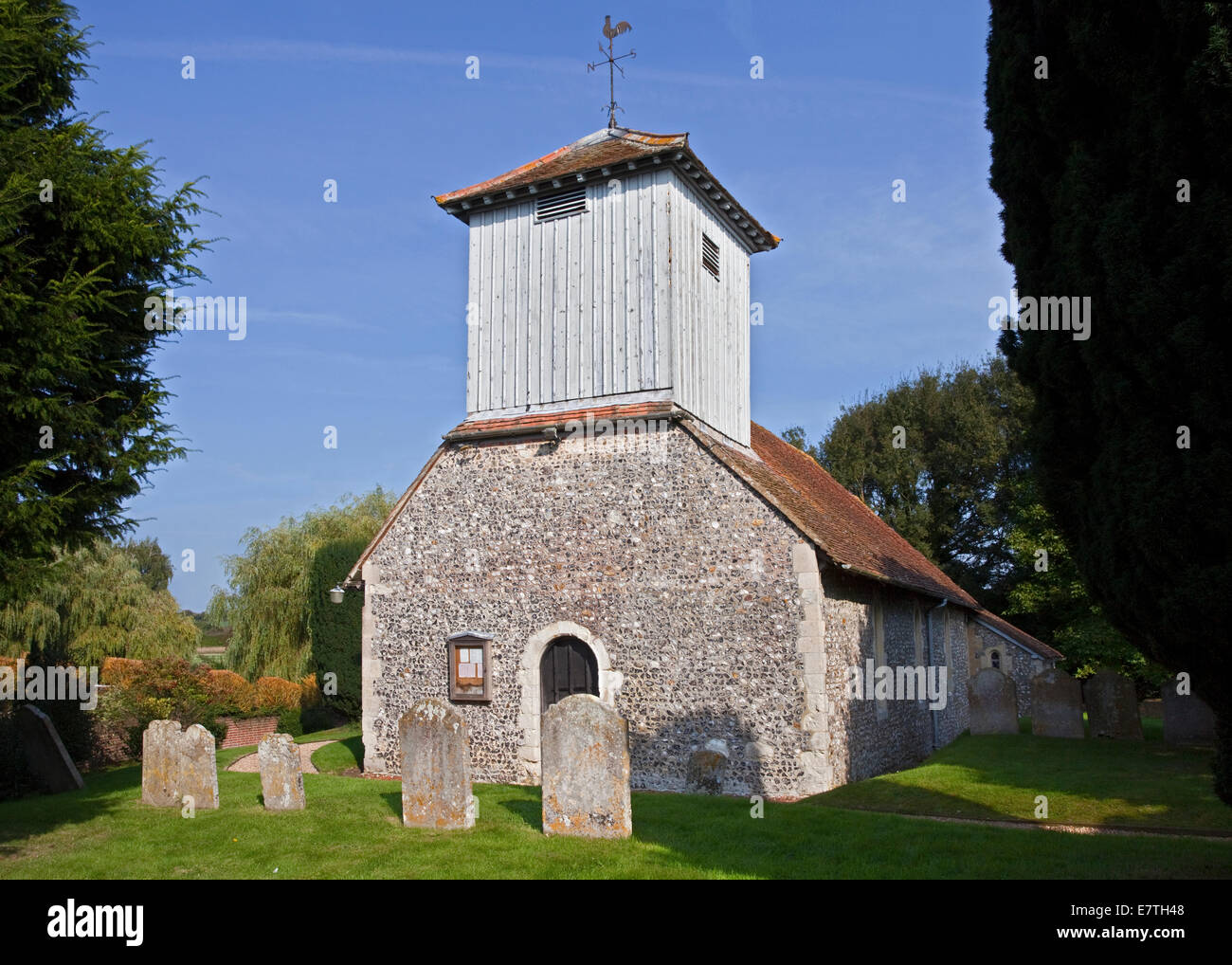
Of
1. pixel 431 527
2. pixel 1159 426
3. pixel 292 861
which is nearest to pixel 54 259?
pixel 292 861

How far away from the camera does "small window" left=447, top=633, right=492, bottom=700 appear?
49.7ft

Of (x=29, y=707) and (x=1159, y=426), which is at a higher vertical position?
(x=1159, y=426)

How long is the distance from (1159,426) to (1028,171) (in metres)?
2.94

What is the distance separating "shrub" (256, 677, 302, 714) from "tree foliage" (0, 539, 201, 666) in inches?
101

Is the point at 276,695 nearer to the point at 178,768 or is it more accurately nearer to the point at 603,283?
the point at 178,768

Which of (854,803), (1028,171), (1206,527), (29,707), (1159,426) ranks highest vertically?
(1028,171)

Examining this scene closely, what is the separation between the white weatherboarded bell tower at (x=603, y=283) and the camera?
50.2 ft

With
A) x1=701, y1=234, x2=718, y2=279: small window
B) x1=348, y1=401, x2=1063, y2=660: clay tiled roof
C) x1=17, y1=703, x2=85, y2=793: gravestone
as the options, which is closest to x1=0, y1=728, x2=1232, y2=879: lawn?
x1=17, y1=703, x2=85, y2=793: gravestone

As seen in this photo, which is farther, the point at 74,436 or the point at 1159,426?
the point at 74,436

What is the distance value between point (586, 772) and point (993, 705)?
1250cm

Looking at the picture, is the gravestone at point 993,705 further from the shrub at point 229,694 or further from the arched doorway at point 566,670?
the shrub at point 229,694

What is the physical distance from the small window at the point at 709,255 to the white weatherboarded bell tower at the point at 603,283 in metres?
0.04

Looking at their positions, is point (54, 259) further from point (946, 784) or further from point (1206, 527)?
point (946, 784)

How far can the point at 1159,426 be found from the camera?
23.8 feet
